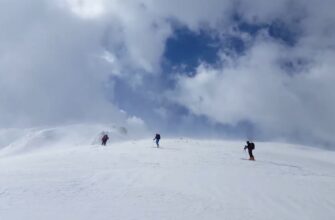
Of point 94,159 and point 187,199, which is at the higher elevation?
point 94,159

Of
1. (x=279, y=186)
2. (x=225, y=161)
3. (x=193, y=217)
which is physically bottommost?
(x=193, y=217)

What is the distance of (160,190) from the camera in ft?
64.0

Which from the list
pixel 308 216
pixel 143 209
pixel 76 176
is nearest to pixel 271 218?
pixel 308 216

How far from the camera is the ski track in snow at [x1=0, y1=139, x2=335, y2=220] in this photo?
52.5ft

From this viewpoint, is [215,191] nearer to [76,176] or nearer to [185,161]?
[76,176]

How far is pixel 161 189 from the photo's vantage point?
1973 centimetres

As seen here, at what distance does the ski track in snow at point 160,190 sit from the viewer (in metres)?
16.0

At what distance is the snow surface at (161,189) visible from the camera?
1602cm

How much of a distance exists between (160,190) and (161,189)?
8.8 inches

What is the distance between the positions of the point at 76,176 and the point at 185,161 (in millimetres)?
11060

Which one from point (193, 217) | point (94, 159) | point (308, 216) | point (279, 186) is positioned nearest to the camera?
point (193, 217)

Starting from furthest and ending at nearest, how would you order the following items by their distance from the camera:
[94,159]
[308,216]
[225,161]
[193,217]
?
[225,161] → [94,159] → [308,216] → [193,217]

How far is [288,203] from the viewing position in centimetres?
1948

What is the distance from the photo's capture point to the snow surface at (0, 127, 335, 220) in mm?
16016
